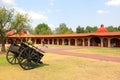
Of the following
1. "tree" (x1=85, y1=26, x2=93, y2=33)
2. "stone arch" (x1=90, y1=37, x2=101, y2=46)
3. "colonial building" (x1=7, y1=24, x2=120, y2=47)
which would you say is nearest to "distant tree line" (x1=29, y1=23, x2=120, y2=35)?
"tree" (x1=85, y1=26, x2=93, y2=33)

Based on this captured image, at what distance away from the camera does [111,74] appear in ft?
36.2

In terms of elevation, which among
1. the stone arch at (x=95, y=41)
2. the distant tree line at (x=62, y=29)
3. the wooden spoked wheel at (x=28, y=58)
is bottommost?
the wooden spoked wheel at (x=28, y=58)

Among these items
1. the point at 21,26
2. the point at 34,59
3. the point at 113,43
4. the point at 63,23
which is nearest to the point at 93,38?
the point at 113,43

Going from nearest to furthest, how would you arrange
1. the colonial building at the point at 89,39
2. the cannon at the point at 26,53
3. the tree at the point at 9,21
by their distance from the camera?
1. the cannon at the point at 26,53
2. the tree at the point at 9,21
3. the colonial building at the point at 89,39

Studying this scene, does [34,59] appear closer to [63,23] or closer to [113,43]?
[113,43]

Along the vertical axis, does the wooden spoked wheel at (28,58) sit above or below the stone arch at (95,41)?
below

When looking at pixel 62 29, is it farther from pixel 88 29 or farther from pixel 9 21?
pixel 9 21

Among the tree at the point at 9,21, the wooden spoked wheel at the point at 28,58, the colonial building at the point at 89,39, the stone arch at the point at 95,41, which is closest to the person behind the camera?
the wooden spoked wheel at the point at 28,58

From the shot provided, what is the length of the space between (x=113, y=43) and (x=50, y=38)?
18.9 meters

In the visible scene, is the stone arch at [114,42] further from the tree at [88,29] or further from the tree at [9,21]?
the tree at [88,29]

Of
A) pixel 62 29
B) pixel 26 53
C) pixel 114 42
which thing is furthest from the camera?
pixel 62 29

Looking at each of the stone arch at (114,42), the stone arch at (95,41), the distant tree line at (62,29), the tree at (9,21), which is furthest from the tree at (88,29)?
the tree at (9,21)

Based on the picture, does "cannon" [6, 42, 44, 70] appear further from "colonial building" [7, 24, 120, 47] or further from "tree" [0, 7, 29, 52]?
"colonial building" [7, 24, 120, 47]

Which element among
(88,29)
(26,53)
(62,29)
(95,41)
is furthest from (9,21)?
(88,29)
